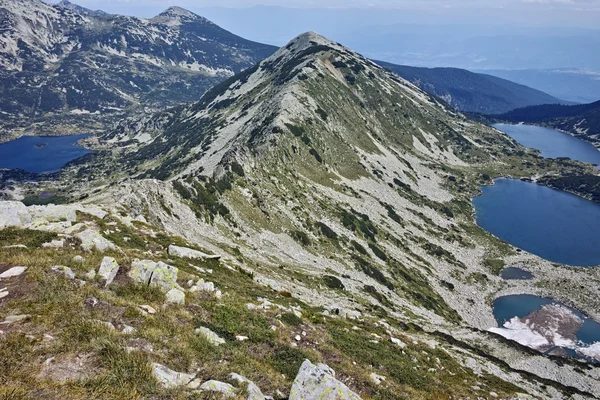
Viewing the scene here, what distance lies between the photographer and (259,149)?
4114 inches

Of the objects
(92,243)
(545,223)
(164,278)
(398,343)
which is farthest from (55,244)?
(545,223)

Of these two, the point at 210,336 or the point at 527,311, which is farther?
the point at 527,311

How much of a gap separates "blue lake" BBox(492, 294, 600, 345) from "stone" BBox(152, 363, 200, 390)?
9508cm

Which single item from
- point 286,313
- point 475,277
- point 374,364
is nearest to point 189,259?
point 286,313

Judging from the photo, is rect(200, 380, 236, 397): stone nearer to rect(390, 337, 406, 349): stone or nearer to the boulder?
rect(390, 337, 406, 349): stone

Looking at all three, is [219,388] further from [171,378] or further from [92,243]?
[92,243]

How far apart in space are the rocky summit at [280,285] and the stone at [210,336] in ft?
0.46

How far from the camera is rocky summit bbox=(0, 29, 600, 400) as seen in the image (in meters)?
14.2

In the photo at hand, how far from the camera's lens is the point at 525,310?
94250 mm

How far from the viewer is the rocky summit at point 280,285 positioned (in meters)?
14.2

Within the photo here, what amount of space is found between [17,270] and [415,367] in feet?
101

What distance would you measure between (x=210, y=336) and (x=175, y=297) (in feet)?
14.9

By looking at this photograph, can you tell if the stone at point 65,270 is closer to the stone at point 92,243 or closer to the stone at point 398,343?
the stone at point 92,243

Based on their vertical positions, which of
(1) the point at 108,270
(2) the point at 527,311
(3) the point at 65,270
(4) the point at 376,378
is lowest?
(2) the point at 527,311
